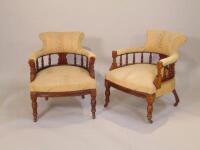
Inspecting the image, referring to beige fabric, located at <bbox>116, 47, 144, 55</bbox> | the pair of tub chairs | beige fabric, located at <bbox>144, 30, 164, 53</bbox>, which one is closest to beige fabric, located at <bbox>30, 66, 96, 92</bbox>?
the pair of tub chairs

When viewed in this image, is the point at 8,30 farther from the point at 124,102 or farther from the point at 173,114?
the point at 173,114

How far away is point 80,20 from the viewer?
3.92m

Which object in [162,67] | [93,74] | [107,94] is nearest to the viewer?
[162,67]

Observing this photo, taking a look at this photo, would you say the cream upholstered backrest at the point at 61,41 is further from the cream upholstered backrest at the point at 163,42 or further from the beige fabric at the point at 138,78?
the cream upholstered backrest at the point at 163,42

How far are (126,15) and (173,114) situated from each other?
131 cm

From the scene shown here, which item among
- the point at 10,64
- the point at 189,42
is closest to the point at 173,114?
the point at 189,42

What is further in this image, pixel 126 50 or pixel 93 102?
pixel 126 50

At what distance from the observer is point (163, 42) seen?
135 inches

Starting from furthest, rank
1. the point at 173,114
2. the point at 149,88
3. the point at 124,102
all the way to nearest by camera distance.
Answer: the point at 124,102
the point at 173,114
the point at 149,88

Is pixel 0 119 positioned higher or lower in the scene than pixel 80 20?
lower

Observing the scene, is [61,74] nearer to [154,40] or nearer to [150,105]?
→ [150,105]

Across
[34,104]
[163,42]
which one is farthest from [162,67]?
[34,104]

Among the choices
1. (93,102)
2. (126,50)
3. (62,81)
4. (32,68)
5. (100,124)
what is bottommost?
(100,124)

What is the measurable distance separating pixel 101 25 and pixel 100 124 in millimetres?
1334
